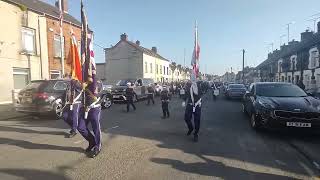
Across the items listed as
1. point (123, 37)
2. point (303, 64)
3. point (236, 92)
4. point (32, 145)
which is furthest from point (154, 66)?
point (32, 145)

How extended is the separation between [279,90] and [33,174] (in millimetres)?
8353

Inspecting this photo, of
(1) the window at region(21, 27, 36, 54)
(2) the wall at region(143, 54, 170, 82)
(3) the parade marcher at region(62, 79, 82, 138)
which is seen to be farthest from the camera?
(2) the wall at region(143, 54, 170, 82)

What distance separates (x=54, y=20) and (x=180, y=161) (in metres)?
22.1

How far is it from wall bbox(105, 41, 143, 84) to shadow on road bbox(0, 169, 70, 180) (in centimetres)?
4372

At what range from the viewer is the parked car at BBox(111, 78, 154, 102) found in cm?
2117

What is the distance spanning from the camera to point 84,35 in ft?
21.4

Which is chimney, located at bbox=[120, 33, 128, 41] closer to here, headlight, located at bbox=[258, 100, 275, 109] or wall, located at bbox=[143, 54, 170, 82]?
wall, located at bbox=[143, 54, 170, 82]

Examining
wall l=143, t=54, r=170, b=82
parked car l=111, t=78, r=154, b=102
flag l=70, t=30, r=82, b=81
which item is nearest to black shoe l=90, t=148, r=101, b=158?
flag l=70, t=30, r=82, b=81

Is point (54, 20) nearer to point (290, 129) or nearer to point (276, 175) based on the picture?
point (290, 129)

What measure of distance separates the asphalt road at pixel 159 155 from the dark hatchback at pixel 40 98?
7.78ft

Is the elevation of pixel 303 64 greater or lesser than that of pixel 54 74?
greater

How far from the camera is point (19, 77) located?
21.3 metres

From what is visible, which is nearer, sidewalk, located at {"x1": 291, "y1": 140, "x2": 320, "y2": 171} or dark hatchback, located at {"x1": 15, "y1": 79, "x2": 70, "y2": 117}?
sidewalk, located at {"x1": 291, "y1": 140, "x2": 320, "y2": 171}

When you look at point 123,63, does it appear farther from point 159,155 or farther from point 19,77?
point 159,155
